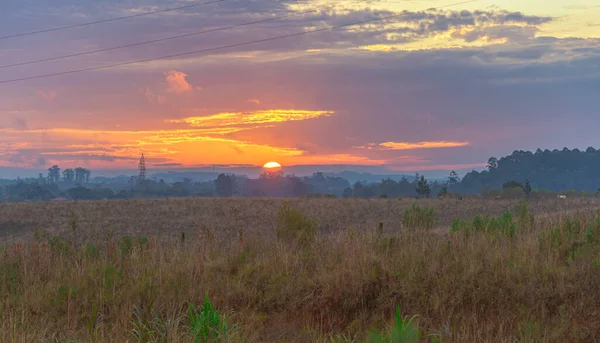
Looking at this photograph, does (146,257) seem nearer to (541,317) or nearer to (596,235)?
(541,317)

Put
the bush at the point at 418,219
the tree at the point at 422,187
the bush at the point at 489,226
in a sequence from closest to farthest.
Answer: the bush at the point at 489,226
the bush at the point at 418,219
the tree at the point at 422,187

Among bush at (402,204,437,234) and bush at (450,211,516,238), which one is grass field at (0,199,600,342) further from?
bush at (402,204,437,234)

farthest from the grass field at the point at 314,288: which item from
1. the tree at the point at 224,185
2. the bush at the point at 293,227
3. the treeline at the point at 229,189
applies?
the tree at the point at 224,185

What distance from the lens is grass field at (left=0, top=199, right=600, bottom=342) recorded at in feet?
25.3

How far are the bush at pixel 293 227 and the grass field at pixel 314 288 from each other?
0.66m

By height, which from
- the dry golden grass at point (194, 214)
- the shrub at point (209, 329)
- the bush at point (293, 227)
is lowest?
the dry golden grass at point (194, 214)

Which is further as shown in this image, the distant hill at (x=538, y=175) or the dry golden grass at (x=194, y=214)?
the distant hill at (x=538, y=175)

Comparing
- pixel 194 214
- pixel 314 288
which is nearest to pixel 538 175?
pixel 194 214

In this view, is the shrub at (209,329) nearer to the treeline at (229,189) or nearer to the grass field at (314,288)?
the grass field at (314,288)

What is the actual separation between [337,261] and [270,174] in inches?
7137

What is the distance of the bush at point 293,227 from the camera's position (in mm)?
12825

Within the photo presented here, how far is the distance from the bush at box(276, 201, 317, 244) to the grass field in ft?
2.16

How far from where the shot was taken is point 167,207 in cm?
5812

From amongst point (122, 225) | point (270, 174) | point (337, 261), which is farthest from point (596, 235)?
point (270, 174)
